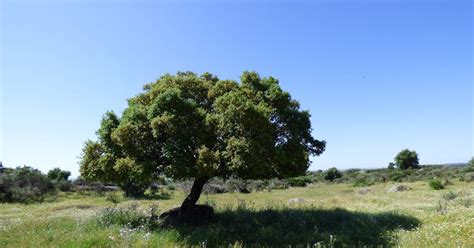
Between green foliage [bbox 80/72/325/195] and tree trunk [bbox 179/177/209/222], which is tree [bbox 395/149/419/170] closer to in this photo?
green foliage [bbox 80/72/325/195]

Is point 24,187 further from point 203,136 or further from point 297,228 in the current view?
point 297,228

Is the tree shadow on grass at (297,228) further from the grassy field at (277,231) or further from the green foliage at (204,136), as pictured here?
the green foliage at (204,136)

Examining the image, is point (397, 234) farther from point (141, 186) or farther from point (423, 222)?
point (141, 186)

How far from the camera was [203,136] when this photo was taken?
16.6 metres

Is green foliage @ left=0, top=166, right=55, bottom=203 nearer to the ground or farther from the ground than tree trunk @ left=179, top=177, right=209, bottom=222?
farther from the ground

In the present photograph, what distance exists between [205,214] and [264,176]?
3489 mm

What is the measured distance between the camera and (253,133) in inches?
638

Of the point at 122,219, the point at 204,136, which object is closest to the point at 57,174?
the point at 122,219

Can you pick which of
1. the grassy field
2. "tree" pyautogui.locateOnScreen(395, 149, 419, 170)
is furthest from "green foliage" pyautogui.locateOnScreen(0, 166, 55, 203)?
"tree" pyautogui.locateOnScreen(395, 149, 419, 170)

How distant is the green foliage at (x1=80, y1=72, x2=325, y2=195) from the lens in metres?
15.9

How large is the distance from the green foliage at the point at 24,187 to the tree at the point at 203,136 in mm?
26035

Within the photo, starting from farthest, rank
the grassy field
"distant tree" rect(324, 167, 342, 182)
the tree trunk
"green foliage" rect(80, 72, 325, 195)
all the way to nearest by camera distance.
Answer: "distant tree" rect(324, 167, 342, 182), the tree trunk, "green foliage" rect(80, 72, 325, 195), the grassy field

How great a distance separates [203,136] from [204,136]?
0.16ft

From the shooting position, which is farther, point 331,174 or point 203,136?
point 331,174
